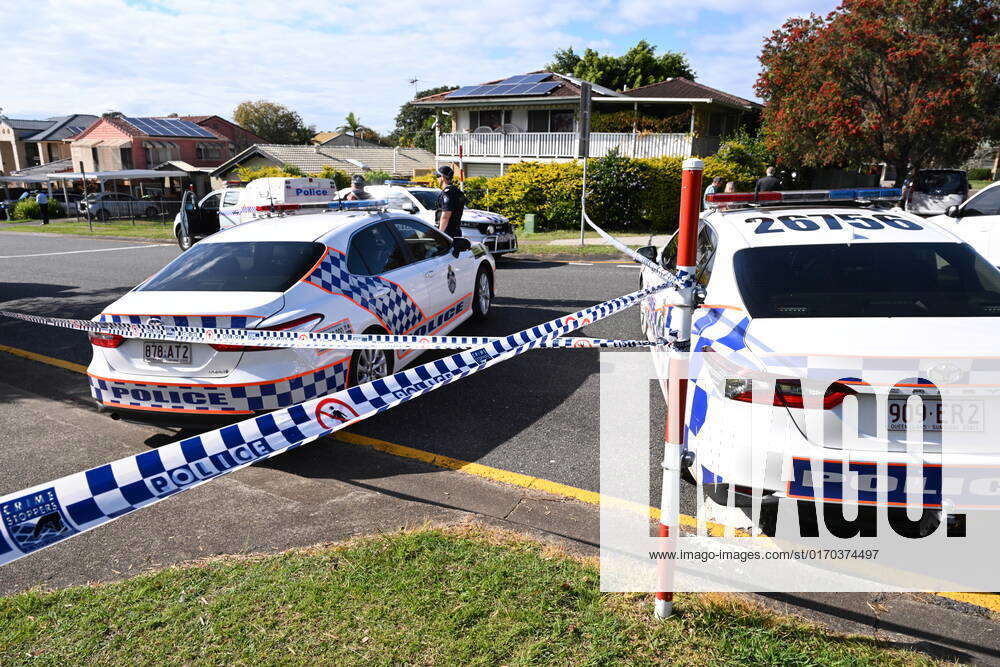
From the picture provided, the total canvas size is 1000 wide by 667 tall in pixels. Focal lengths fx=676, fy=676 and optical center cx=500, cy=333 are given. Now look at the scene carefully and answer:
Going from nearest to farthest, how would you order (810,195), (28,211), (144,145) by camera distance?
(810,195) < (28,211) < (144,145)

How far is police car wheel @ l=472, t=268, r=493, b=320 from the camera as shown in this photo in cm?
778

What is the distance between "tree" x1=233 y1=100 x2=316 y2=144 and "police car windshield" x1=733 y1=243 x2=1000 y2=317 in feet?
252

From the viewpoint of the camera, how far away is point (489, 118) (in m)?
32.2

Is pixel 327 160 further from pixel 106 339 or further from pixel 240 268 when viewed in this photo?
pixel 106 339

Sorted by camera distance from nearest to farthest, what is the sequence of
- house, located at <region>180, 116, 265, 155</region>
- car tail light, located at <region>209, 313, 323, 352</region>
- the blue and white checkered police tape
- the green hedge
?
the blue and white checkered police tape → car tail light, located at <region>209, 313, 323, 352</region> → the green hedge → house, located at <region>180, 116, 265, 155</region>

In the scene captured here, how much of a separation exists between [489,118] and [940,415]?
103 feet

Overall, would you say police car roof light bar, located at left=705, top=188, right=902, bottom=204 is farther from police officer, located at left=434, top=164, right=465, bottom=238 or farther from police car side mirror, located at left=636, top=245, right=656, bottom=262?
police officer, located at left=434, top=164, right=465, bottom=238

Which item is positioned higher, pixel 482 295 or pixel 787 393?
Result: pixel 787 393

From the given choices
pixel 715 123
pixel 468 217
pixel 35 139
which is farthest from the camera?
pixel 35 139

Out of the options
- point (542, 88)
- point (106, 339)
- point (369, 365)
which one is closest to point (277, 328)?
point (369, 365)

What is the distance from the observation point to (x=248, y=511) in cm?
378

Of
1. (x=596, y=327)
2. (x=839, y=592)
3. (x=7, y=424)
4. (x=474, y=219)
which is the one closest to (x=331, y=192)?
(x=474, y=219)

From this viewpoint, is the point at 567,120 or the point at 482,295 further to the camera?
the point at 567,120

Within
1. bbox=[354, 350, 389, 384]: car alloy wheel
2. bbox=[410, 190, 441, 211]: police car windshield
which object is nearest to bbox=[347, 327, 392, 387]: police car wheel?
bbox=[354, 350, 389, 384]: car alloy wheel
